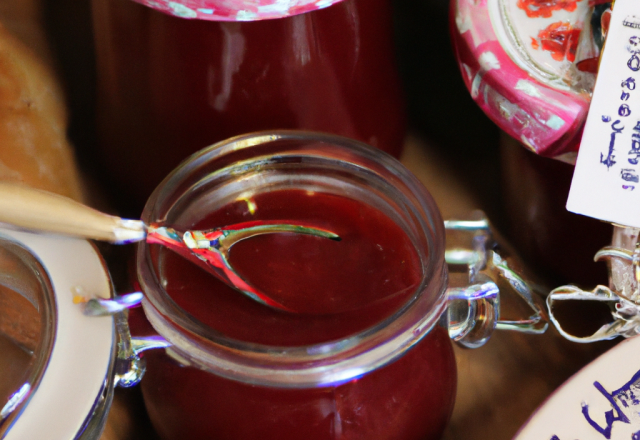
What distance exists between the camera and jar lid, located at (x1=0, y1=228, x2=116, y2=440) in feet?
1.00

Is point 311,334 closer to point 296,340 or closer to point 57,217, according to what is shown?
point 296,340

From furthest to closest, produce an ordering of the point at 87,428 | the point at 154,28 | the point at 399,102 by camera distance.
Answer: the point at 399,102 → the point at 154,28 → the point at 87,428

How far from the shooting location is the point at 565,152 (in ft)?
1.39

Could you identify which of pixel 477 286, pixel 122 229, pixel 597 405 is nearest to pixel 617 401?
pixel 597 405

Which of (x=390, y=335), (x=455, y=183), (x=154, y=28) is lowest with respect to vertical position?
(x=455, y=183)

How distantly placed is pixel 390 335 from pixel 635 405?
18cm

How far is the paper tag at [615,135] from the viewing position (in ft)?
1.34

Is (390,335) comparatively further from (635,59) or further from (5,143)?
(5,143)

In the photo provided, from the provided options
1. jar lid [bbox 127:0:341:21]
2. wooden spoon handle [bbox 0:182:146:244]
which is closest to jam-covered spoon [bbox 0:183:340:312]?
wooden spoon handle [bbox 0:182:146:244]

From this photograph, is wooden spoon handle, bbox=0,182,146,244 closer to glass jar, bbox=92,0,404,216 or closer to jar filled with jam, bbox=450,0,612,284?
glass jar, bbox=92,0,404,216

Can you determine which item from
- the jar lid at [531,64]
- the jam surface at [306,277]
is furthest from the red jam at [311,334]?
the jar lid at [531,64]

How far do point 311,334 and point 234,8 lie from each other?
181 millimetres

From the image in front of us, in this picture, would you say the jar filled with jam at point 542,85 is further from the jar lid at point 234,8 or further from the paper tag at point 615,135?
the jar lid at point 234,8

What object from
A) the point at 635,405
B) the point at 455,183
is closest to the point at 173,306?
the point at 635,405
